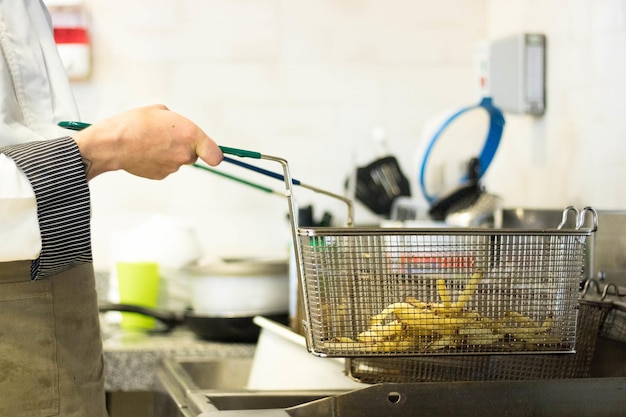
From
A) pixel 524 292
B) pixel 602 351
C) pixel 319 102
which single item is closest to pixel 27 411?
pixel 524 292

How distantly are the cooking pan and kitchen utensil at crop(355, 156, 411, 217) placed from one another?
52 cm

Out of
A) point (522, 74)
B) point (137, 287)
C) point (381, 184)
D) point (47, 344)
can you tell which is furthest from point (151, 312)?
point (522, 74)

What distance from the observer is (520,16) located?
2549mm

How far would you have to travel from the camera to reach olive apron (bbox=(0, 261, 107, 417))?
1324 millimetres

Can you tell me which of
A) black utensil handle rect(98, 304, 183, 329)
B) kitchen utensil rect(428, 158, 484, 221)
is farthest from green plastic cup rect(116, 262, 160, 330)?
kitchen utensil rect(428, 158, 484, 221)

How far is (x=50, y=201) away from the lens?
122 centimetres

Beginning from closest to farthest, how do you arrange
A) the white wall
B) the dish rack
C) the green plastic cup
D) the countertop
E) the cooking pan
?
the dish rack, the white wall, the countertop, the cooking pan, the green plastic cup

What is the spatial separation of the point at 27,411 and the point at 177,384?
30 centimetres

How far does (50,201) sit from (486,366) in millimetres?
632

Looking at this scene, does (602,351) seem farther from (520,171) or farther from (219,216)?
(219,216)

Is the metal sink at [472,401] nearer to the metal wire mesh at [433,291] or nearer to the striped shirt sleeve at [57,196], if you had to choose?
the metal wire mesh at [433,291]

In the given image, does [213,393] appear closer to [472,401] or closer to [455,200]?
[472,401]

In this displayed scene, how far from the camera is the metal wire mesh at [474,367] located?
4.32 feet

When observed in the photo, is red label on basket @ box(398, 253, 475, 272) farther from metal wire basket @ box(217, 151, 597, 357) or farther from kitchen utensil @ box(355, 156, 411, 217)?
kitchen utensil @ box(355, 156, 411, 217)
